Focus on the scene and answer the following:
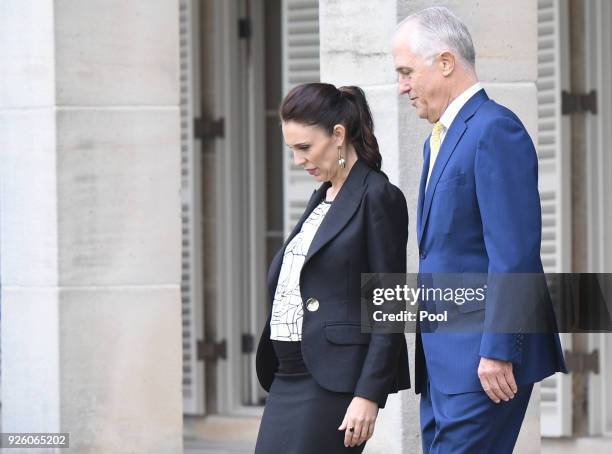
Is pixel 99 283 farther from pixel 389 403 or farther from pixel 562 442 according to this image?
pixel 562 442

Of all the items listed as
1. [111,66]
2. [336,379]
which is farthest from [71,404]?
[336,379]

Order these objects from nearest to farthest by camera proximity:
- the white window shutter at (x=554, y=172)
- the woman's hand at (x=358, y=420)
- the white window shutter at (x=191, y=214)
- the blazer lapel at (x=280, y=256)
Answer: the woman's hand at (x=358, y=420)
the blazer lapel at (x=280, y=256)
the white window shutter at (x=554, y=172)
the white window shutter at (x=191, y=214)

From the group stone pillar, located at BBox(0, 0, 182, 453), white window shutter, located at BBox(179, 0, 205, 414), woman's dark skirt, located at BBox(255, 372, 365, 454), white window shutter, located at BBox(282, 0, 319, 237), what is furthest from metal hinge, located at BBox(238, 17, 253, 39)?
woman's dark skirt, located at BBox(255, 372, 365, 454)

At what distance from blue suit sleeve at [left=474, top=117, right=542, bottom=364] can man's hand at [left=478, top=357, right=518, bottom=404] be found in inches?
0.9

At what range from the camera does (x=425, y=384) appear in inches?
152

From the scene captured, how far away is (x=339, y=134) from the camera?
3947mm

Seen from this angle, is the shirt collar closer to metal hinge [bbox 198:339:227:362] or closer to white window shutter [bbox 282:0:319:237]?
white window shutter [bbox 282:0:319:237]

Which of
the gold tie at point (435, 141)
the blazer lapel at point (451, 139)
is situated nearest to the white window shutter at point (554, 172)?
the gold tie at point (435, 141)

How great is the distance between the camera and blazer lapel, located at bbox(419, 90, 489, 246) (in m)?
3.70

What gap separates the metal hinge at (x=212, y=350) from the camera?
8641mm

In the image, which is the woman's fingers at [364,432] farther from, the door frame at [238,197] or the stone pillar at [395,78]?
the door frame at [238,197]

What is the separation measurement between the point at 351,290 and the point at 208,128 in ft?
15.9

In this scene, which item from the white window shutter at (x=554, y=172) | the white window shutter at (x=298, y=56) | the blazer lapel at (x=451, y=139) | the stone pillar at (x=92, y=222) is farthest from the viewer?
the white window shutter at (x=298, y=56)

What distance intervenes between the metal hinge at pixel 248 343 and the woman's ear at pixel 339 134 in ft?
15.8
